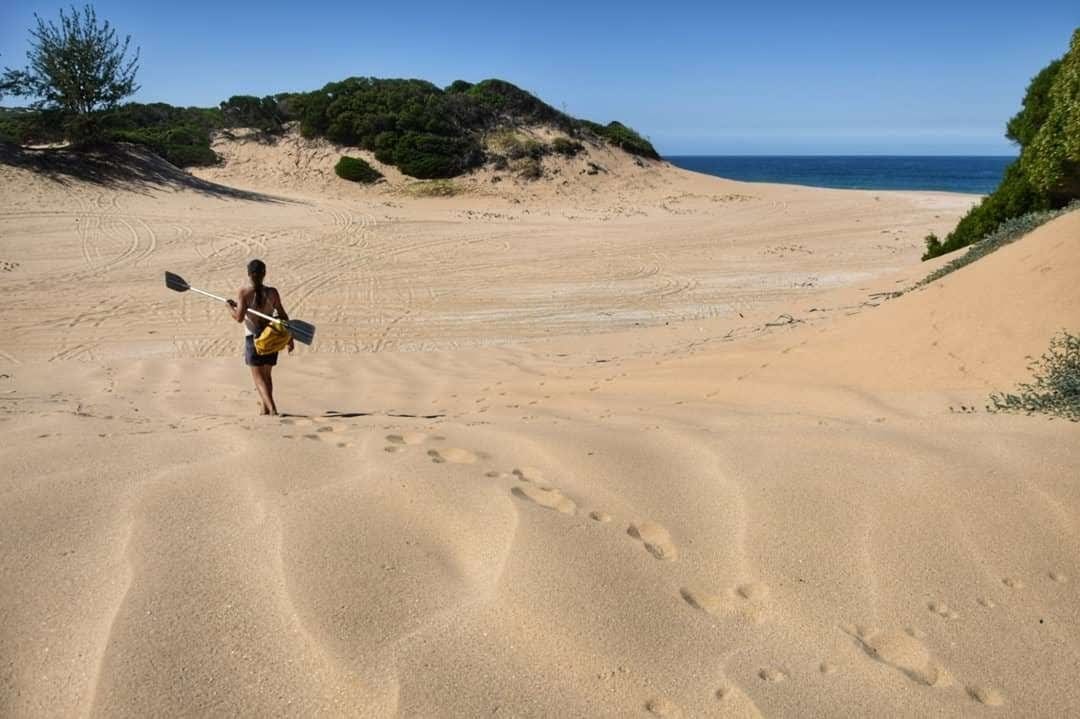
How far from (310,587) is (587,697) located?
874 mm

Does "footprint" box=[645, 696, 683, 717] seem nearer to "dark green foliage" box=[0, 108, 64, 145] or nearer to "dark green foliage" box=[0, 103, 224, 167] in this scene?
"dark green foliage" box=[0, 103, 224, 167]

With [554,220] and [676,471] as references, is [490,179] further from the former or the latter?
[676,471]

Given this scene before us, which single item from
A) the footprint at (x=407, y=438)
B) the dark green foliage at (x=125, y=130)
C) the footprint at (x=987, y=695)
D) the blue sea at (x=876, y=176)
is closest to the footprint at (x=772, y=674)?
the footprint at (x=987, y=695)

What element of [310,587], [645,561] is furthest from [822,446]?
[310,587]

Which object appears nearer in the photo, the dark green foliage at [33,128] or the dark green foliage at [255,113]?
the dark green foliage at [33,128]

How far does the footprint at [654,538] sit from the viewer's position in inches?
98.2

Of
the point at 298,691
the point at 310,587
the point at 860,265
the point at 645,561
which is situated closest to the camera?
the point at 298,691

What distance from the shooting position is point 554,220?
69.6 ft

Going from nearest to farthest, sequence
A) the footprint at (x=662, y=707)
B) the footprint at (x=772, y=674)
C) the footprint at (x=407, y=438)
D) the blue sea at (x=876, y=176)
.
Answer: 1. the footprint at (x=662, y=707)
2. the footprint at (x=772, y=674)
3. the footprint at (x=407, y=438)
4. the blue sea at (x=876, y=176)

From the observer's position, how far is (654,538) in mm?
2592

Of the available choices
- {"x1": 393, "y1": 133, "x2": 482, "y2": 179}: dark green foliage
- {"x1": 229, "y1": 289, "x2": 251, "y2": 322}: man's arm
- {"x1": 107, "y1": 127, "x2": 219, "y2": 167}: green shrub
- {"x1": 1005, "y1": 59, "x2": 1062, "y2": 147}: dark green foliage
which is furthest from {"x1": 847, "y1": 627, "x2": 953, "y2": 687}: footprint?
{"x1": 107, "y1": 127, "x2": 219, "y2": 167}: green shrub

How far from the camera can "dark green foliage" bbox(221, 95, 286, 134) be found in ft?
97.4

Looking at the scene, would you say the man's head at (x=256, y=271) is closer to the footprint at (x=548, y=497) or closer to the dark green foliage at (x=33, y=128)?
the footprint at (x=548, y=497)

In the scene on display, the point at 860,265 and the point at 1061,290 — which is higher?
the point at 1061,290
